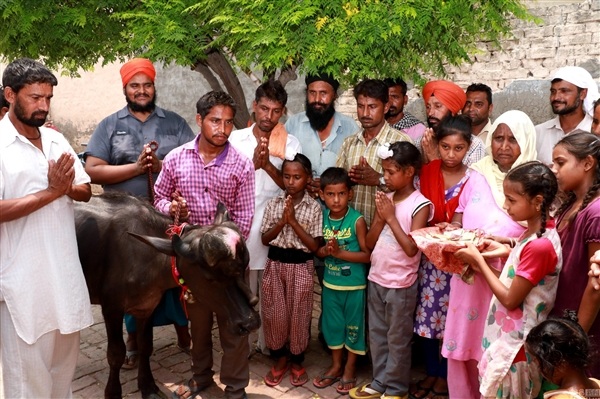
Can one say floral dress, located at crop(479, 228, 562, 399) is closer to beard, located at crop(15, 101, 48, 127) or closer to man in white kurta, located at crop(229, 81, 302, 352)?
man in white kurta, located at crop(229, 81, 302, 352)

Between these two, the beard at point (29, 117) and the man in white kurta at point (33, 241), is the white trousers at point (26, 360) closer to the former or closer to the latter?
the man in white kurta at point (33, 241)

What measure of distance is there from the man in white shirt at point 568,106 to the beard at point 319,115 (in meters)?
1.99

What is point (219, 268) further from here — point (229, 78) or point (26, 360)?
point (229, 78)

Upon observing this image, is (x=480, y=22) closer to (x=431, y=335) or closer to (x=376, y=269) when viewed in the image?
(x=376, y=269)

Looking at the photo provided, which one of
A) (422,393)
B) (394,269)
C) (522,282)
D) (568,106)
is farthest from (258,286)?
(568,106)

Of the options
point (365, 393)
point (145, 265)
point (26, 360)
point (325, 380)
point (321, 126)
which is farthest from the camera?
point (321, 126)

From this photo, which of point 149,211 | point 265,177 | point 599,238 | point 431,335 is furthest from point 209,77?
point 599,238

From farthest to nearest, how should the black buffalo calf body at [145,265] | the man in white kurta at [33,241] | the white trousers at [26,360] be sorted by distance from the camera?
the black buffalo calf body at [145,265] < the white trousers at [26,360] < the man in white kurta at [33,241]

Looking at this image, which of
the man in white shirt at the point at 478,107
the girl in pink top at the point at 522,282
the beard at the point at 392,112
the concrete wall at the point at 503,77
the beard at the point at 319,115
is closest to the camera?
the girl in pink top at the point at 522,282

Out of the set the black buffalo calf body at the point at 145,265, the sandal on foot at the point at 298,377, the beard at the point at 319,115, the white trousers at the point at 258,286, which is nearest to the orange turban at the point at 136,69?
the black buffalo calf body at the point at 145,265

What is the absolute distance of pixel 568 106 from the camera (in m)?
5.09

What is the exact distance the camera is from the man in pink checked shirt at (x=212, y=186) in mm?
4270

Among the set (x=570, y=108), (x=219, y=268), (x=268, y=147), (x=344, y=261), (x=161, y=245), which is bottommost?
(x=344, y=261)

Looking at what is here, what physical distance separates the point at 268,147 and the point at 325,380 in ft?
6.96
